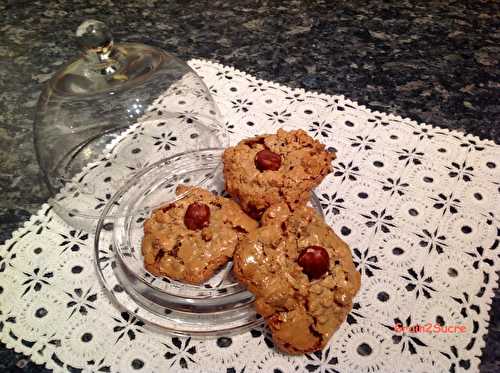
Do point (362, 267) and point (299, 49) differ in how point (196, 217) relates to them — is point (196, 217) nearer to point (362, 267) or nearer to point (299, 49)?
point (362, 267)

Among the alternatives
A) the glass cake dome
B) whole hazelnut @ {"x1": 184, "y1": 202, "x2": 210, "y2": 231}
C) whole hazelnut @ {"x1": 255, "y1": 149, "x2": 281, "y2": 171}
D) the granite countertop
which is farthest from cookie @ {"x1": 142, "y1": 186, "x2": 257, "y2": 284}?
the granite countertop

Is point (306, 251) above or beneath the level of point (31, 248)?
above

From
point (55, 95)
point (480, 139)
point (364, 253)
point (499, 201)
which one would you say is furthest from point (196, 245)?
point (480, 139)

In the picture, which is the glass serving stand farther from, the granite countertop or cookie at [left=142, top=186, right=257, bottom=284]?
the granite countertop

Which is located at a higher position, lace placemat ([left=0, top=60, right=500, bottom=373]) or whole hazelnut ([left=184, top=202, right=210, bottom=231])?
whole hazelnut ([left=184, top=202, right=210, bottom=231])

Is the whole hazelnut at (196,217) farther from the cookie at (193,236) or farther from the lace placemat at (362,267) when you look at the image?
the lace placemat at (362,267)

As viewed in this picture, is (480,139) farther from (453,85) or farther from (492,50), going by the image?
(492,50)

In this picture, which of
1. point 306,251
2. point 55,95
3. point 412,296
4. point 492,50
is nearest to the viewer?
point 306,251

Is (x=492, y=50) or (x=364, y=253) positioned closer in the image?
(x=364, y=253)
